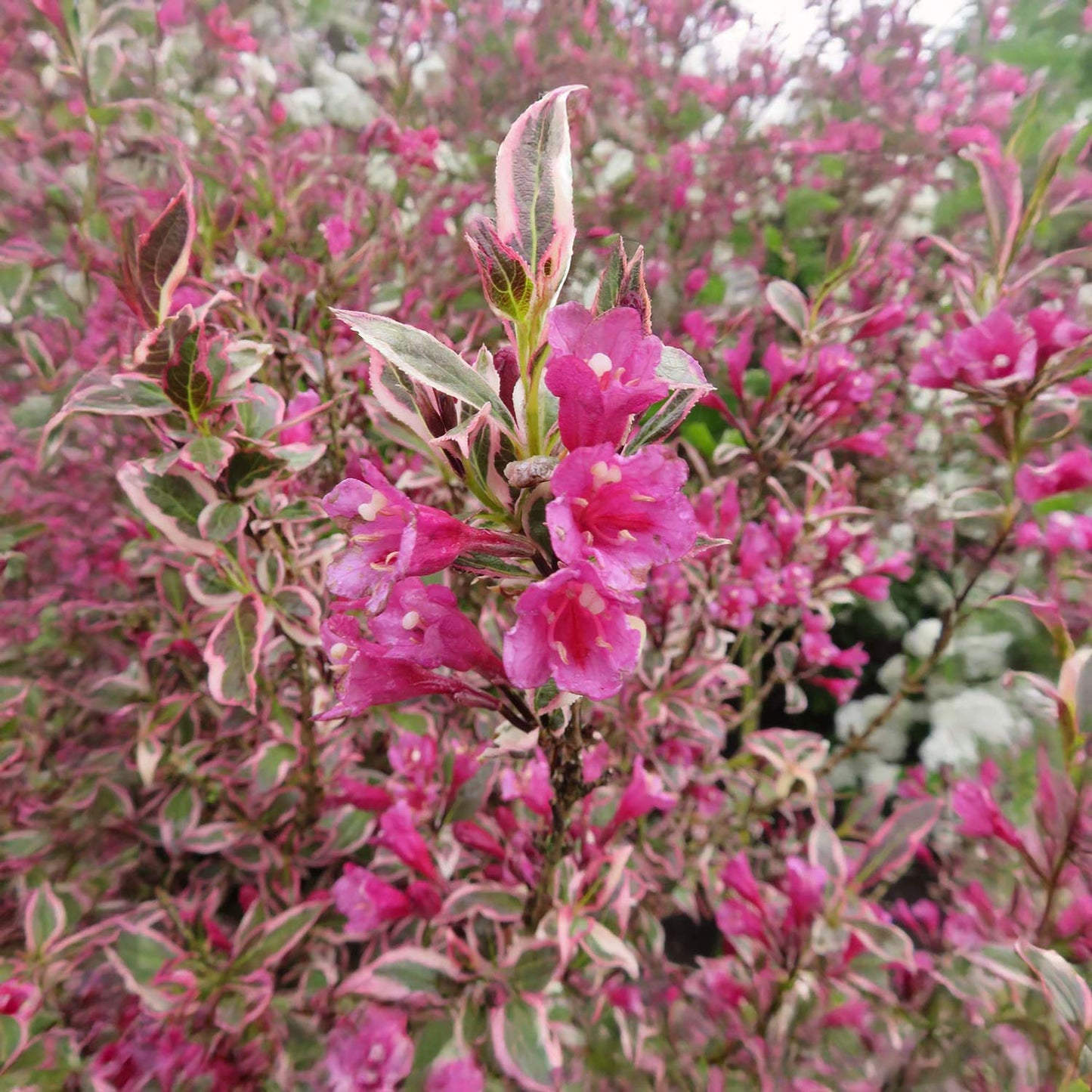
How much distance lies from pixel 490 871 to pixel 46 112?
1547 millimetres

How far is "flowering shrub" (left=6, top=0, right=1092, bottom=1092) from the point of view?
0.42 m

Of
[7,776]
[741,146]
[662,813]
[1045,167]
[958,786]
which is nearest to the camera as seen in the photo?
[1045,167]

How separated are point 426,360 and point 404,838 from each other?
0.58 meters

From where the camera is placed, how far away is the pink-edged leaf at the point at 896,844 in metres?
1.02

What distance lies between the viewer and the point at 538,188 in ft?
1.38

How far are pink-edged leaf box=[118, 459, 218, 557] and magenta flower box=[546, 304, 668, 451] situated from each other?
48 cm

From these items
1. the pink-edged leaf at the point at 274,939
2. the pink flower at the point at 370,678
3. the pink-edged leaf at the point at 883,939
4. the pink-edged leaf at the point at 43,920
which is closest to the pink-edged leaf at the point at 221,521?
the pink flower at the point at 370,678

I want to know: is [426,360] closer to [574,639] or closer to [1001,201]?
[574,639]

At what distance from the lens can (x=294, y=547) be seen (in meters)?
0.86

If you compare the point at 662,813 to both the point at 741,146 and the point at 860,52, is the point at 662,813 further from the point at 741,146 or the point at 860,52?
the point at 860,52

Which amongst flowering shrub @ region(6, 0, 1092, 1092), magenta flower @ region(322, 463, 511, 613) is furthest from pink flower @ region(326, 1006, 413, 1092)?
magenta flower @ region(322, 463, 511, 613)

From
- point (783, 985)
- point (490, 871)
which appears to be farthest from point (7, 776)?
point (783, 985)

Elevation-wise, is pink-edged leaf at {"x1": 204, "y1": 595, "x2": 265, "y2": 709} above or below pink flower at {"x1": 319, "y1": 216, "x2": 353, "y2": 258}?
below

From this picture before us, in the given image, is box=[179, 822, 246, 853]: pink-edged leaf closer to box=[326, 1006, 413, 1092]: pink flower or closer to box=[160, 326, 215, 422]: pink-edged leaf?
box=[326, 1006, 413, 1092]: pink flower
